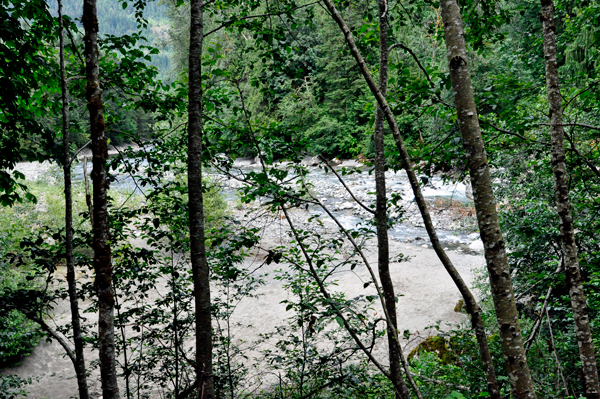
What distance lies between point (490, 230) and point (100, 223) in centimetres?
214

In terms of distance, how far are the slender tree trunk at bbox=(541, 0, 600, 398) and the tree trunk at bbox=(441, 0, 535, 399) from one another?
1289 millimetres

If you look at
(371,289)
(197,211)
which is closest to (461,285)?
(197,211)

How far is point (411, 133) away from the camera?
26.4 meters

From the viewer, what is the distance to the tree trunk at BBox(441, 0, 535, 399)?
1372 mm

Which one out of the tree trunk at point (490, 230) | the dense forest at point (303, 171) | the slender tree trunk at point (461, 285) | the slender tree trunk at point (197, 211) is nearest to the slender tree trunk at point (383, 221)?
the dense forest at point (303, 171)

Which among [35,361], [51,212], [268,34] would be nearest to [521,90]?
[268,34]

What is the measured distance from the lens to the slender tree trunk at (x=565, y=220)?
2.29 m

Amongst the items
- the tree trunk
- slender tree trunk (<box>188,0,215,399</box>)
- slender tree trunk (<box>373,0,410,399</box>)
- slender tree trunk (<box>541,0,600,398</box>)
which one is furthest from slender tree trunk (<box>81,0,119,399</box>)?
slender tree trunk (<box>541,0,600,398</box>)

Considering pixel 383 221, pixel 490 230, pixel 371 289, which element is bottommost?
pixel 490 230

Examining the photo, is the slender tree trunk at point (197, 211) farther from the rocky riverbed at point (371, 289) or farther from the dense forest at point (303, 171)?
the rocky riverbed at point (371, 289)

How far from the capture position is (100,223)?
85.4 inches

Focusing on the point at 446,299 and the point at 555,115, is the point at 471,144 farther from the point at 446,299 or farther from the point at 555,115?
the point at 446,299

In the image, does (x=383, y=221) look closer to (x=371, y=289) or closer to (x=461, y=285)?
(x=461, y=285)

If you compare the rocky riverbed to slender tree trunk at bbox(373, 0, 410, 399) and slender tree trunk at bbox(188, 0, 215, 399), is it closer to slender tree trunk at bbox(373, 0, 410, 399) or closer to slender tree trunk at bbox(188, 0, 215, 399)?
slender tree trunk at bbox(373, 0, 410, 399)
